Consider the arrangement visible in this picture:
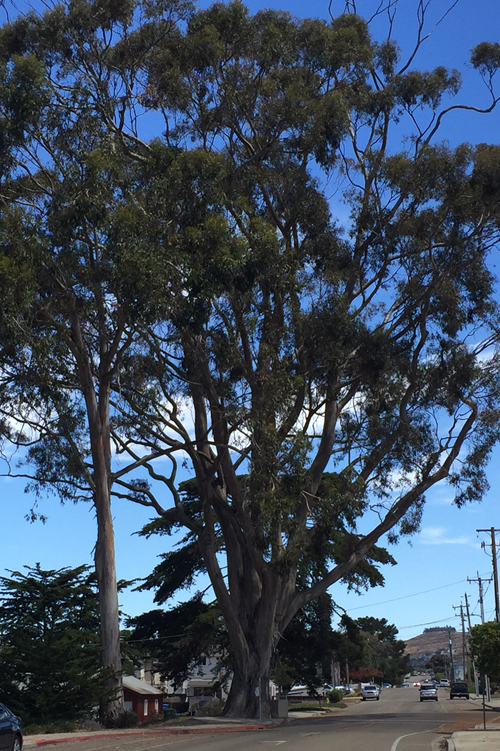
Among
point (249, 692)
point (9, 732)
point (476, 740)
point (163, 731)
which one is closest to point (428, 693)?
point (249, 692)

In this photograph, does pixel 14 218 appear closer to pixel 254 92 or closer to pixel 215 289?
pixel 215 289

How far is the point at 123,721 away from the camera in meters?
28.7

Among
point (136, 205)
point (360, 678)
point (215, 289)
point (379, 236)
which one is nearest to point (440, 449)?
point (379, 236)

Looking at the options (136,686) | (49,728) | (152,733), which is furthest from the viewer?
(136,686)

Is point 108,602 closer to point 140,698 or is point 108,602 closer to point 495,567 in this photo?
point 140,698

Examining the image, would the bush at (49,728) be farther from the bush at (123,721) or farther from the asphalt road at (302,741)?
the bush at (123,721)

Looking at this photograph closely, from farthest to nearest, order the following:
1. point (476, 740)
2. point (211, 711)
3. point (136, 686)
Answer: point (136, 686), point (211, 711), point (476, 740)

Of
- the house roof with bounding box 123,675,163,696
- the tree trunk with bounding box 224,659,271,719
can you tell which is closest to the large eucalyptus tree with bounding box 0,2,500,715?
the tree trunk with bounding box 224,659,271,719

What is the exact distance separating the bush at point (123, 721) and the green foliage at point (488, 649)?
13.0 meters

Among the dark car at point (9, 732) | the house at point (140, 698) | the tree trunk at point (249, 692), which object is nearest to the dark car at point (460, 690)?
the house at point (140, 698)

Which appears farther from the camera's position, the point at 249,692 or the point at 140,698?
the point at 140,698

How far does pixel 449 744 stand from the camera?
21.3 meters

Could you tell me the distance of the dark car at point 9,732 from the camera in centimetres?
1645

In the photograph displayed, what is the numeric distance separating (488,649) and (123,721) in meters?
13.7
